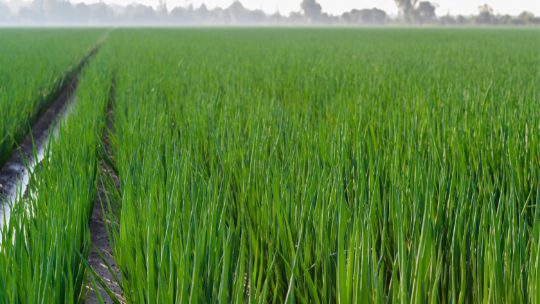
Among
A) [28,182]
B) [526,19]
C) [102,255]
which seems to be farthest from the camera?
[526,19]

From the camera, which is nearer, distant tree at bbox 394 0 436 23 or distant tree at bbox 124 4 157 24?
distant tree at bbox 394 0 436 23

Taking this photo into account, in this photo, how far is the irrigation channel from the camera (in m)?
1.76

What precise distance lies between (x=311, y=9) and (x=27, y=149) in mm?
110826

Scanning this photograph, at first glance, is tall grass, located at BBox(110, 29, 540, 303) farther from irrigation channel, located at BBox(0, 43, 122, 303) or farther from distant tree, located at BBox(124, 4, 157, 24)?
distant tree, located at BBox(124, 4, 157, 24)

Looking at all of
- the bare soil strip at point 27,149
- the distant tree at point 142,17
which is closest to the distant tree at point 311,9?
the distant tree at point 142,17

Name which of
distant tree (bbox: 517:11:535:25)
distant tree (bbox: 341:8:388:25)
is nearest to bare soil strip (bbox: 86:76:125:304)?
distant tree (bbox: 517:11:535:25)

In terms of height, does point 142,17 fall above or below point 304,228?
above

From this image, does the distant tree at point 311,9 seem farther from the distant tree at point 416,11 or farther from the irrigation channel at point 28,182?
the irrigation channel at point 28,182

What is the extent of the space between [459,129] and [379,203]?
802 mm

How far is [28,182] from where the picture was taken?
2209 mm

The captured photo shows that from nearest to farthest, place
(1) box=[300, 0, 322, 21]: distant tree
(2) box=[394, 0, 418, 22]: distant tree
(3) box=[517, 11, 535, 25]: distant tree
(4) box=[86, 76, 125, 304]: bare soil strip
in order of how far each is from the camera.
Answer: (4) box=[86, 76, 125, 304]: bare soil strip < (3) box=[517, 11, 535, 25]: distant tree < (2) box=[394, 0, 418, 22]: distant tree < (1) box=[300, 0, 322, 21]: distant tree

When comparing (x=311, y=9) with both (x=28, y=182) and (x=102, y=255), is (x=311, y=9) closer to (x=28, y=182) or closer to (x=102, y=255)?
(x=28, y=182)

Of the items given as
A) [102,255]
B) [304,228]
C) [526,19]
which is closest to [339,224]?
[304,228]

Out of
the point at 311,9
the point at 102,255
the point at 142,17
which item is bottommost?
the point at 102,255
